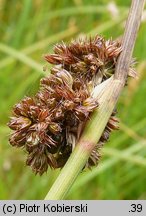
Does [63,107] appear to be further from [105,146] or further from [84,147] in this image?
[105,146]

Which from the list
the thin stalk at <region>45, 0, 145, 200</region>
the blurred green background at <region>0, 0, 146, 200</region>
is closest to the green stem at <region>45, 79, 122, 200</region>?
the thin stalk at <region>45, 0, 145, 200</region>

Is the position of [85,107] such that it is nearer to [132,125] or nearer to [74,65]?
[74,65]

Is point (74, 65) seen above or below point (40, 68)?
above

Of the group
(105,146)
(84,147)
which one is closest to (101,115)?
(84,147)

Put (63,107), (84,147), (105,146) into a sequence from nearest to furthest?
(84,147) < (63,107) < (105,146)

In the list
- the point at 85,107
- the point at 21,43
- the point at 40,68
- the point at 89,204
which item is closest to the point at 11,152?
the point at 40,68

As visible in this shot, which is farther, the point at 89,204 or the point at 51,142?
the point at 89,204
